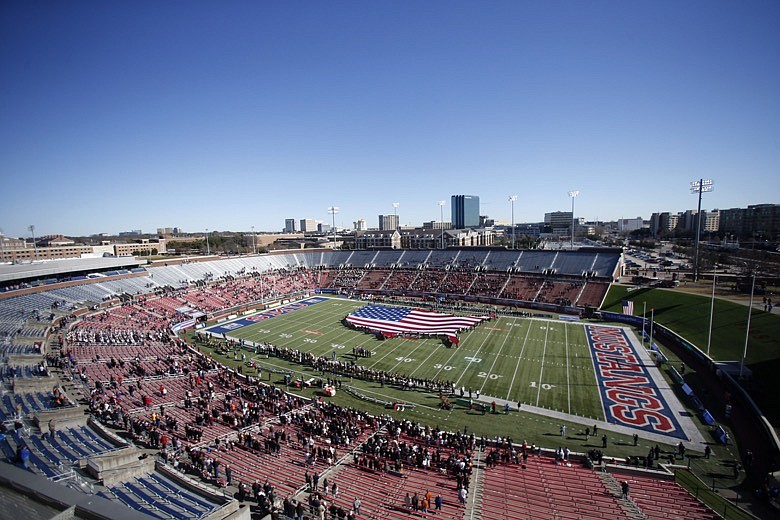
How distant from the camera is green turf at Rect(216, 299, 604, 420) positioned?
81.4 feet

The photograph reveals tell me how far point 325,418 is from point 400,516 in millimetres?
8445

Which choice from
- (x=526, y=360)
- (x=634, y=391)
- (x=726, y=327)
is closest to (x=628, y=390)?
(x=634, y=391)

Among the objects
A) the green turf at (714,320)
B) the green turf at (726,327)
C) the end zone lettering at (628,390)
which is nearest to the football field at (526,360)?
the end zone lettering at (628,390)

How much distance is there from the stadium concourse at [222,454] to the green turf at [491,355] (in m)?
6.74

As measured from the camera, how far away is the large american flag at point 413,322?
37562 millimetres

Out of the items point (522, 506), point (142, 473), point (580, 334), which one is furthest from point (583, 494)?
point (580, 334)

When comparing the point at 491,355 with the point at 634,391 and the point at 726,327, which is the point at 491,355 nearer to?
the point at 634,391

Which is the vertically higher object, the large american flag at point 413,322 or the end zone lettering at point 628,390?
the large american flag at point 413,322

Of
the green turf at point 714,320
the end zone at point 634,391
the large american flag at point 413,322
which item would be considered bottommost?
the end zone at point 634,391

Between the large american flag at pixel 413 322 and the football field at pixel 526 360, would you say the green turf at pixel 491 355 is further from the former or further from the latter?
the large american flag at pixel 413 322

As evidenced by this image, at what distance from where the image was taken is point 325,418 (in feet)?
66.9

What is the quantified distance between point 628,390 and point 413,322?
19.7 m

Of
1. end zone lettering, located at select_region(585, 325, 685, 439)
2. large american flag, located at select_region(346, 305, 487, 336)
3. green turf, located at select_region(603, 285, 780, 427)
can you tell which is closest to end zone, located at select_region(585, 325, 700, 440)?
end zone lettering, located at select_region(585, 325, 685, 439)

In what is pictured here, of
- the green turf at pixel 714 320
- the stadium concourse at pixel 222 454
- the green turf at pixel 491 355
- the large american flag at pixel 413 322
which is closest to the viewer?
the stadium concourse at pixel 222 454
